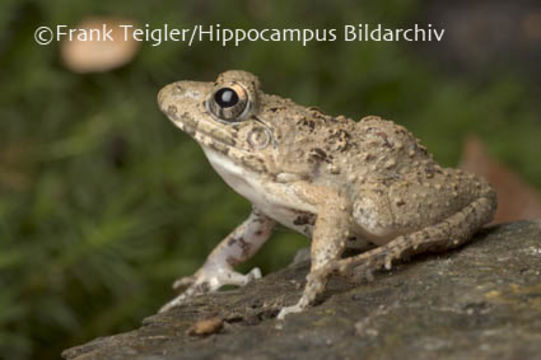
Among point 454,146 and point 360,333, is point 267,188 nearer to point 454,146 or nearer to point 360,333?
point 360,333

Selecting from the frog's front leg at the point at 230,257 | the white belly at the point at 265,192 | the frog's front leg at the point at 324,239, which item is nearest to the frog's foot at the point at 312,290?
the frog's front leg at the point at 324,239

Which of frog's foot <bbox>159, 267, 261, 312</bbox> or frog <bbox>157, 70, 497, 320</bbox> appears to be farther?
frog's foot <bbox>159, 267, 261, 312</bbox>

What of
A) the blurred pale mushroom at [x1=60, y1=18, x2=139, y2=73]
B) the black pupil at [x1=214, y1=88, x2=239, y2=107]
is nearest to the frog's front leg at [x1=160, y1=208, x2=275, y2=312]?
the black pupil at [x1=214, y1=88, x2=239, y2=107]

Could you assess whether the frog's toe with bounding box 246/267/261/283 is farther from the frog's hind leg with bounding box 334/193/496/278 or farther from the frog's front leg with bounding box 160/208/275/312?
the frog's hind leg with bounding box 334/193/496/278

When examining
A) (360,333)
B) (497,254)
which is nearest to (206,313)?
(360,333)

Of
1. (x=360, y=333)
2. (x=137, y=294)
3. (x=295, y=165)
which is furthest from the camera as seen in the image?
(x=137, y=294)

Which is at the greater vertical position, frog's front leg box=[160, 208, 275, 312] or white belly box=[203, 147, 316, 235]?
white belly box=[203, 147, 316, 235]

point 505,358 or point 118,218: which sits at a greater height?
point 118,218
